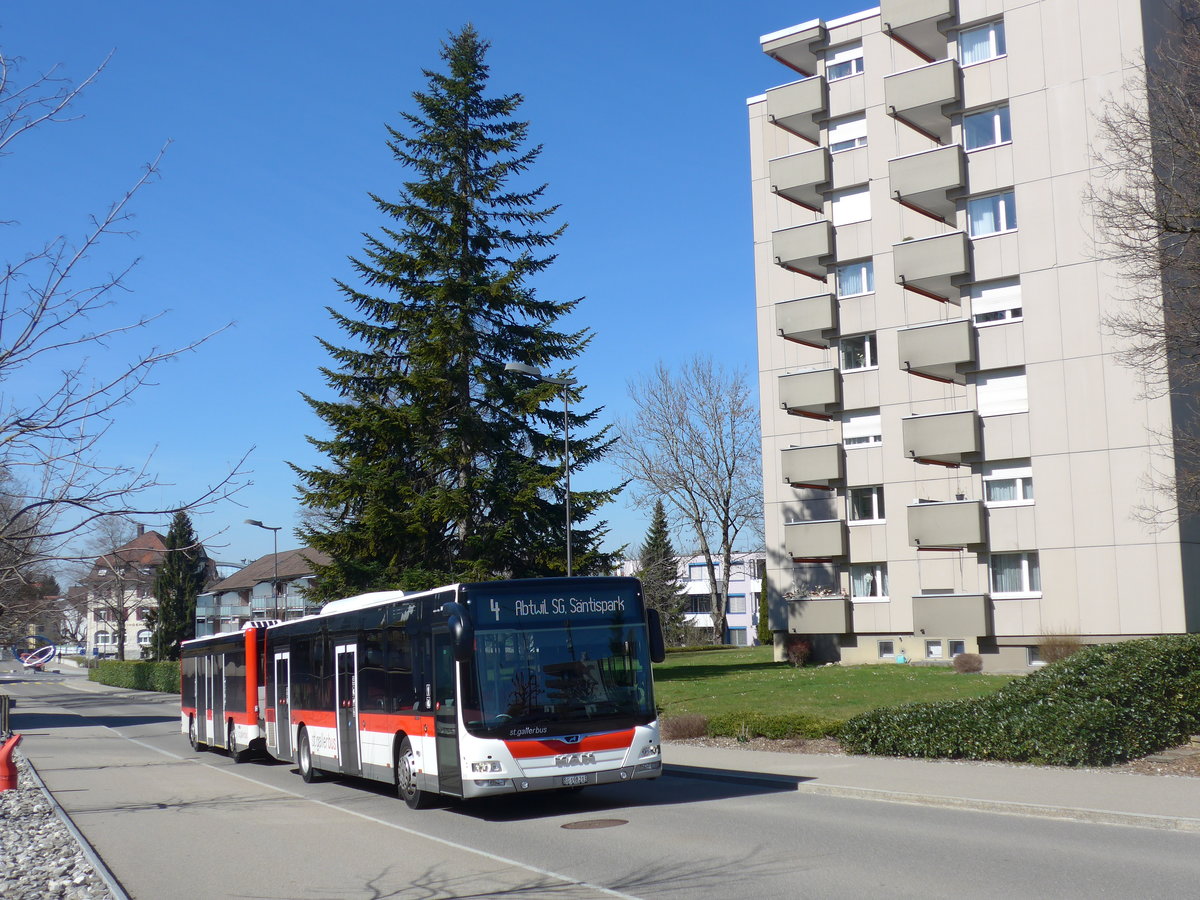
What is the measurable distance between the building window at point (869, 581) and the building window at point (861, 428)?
3958mm

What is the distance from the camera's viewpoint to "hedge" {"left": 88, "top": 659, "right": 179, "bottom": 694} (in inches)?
2692

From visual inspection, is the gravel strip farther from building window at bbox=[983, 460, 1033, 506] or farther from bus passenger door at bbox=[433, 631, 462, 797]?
building window at bbox=[983, 460, 1033, 506]

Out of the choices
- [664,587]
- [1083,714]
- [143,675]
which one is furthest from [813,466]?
[143,675]

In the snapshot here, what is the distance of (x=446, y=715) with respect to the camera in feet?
46.2

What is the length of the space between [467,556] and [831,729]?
17.0m

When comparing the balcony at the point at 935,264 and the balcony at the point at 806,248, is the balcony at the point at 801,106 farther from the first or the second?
the balcony at the point at 935,264

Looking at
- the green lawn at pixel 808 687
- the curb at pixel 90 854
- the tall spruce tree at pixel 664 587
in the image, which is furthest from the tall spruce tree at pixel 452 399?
the tall spruce tree at pixel 664 587

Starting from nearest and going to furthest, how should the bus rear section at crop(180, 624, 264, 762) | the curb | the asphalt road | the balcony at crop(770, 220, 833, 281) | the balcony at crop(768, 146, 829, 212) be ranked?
the asphalt road, the curb, the bus rear section at crop(180, 624, 264, 762), the balcony at crop(770, 220, 833, 281), the balcony at crop(768, 146, 829, 212)

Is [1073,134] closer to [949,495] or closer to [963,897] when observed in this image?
[949,495]

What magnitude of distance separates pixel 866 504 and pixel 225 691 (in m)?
21.5

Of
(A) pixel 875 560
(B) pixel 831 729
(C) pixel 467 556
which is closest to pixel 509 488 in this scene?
(C) pixel 467 556

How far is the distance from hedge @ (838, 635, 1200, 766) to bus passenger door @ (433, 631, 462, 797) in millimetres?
6859

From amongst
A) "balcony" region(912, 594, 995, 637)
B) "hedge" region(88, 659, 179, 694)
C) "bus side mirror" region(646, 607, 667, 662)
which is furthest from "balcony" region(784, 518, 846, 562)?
"hedge" region(88, 659, 179, 694)

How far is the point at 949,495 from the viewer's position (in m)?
36.8
